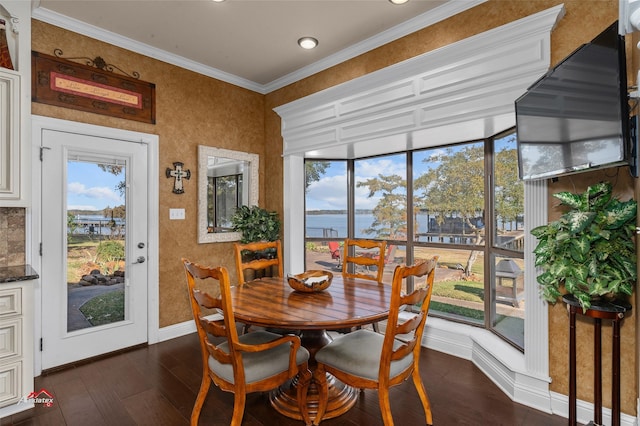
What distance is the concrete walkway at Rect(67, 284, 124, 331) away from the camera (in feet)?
9.66

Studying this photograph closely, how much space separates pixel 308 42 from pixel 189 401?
3.26m

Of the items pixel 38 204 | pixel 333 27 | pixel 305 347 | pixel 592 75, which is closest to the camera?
pixel 592 75

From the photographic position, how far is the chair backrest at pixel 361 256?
2.95 m

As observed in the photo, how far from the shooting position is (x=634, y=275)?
175cm

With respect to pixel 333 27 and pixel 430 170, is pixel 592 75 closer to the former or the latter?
pixel 430 170

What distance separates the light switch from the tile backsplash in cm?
119

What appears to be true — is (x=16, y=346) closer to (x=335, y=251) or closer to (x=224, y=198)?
(x=224, y=198)

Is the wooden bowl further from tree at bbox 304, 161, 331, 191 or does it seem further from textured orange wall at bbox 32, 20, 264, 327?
tree at bbox 304, 161, 331, 191

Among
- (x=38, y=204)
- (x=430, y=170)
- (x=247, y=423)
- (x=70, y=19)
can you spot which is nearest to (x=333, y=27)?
(x=430, y=170)

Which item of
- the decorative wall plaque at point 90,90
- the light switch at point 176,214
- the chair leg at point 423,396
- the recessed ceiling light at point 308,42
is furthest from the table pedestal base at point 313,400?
the recessed ceiling light at point 308,42

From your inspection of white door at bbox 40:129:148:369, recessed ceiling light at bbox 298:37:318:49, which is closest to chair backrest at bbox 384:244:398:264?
recessed ceiling light at bbox 298:37:318:49

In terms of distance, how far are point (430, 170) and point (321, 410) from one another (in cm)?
256

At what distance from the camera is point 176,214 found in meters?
3.60

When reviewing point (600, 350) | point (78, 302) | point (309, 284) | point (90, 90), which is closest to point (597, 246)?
point (600, 350)
